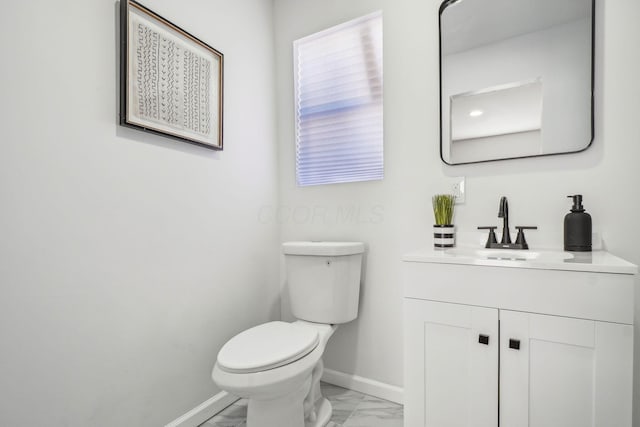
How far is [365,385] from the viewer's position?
5.44ft

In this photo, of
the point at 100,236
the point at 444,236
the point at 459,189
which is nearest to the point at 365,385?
the point at 444,236

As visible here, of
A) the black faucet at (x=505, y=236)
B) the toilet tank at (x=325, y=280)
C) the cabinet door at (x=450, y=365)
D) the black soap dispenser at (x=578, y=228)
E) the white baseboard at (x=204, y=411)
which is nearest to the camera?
the cabinet door at (x=450, y=365)

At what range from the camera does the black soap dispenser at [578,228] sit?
3.65ft

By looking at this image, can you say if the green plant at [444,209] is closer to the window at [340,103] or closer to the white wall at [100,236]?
the window at [340,103]

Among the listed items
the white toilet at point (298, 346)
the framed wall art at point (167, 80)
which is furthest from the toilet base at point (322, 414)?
the framed wall art at point (167, 80)

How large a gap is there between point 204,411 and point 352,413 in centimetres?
69

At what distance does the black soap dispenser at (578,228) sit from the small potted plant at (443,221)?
40 centimetres

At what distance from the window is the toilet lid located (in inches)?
33.3

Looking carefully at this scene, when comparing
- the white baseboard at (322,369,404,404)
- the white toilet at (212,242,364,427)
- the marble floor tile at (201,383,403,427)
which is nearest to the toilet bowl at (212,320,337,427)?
the white toilet at (212,242,364,427)

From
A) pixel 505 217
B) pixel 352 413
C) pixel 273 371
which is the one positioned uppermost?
pixel 505 217

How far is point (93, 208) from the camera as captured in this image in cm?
107

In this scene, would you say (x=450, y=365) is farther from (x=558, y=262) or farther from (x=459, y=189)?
(x=459, y=189)

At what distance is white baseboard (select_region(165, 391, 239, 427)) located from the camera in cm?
134

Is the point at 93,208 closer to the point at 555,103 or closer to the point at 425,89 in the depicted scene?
the point at 425,89
